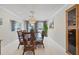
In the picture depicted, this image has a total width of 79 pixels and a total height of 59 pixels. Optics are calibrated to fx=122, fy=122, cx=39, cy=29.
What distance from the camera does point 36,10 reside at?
9.00 feet

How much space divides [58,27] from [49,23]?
0.76ft

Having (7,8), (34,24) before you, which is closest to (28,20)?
(34,24)

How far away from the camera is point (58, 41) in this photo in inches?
113

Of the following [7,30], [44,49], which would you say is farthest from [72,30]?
[7,30]

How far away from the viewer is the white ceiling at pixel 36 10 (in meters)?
2.65

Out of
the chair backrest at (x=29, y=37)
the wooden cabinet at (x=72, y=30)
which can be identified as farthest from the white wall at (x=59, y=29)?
the chair backrest at (x=29, y=37)

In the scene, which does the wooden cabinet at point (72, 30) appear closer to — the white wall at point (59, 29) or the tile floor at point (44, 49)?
the white wall at point (59, 29)

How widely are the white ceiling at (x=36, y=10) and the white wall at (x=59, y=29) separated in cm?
17

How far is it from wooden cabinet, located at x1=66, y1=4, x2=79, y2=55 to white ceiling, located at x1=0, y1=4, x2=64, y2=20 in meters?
0.30

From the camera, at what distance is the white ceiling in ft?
8.70

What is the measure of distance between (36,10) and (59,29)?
695 mm

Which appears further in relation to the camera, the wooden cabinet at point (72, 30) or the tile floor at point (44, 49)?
the tile floor at point (44, 49)

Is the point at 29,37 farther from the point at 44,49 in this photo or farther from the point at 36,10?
the point at 36,10
